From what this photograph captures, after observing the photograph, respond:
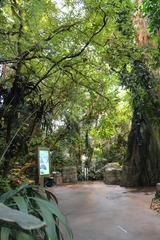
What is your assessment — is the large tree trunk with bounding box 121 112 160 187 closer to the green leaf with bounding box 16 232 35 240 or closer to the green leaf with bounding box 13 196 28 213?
the green leaf with bounding box 13 196 28 213

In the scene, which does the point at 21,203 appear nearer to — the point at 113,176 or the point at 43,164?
the point at 43,164

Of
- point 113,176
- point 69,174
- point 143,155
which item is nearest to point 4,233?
point 143,155

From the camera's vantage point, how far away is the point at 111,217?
5.55 m

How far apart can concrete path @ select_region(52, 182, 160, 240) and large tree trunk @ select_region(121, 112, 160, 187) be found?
7.88 ft

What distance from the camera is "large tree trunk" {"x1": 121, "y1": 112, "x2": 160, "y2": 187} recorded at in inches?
408

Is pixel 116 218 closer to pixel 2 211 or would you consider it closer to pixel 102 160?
pixel 2 211

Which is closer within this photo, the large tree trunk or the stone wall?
the large tree trunk

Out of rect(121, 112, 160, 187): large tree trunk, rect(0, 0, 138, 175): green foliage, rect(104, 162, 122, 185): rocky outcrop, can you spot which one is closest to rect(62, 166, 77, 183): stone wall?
rect(104, 162, 122, 185): rocky outcrop

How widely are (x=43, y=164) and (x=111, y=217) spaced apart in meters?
1.97

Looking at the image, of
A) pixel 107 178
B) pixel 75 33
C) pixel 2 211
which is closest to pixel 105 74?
pixel 75 33

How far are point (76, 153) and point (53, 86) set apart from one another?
7813mm

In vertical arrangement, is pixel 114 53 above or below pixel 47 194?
above

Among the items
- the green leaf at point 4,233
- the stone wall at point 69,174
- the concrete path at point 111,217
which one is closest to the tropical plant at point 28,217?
the green leaf at point 4,233

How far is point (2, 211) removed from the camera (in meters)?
1.34
